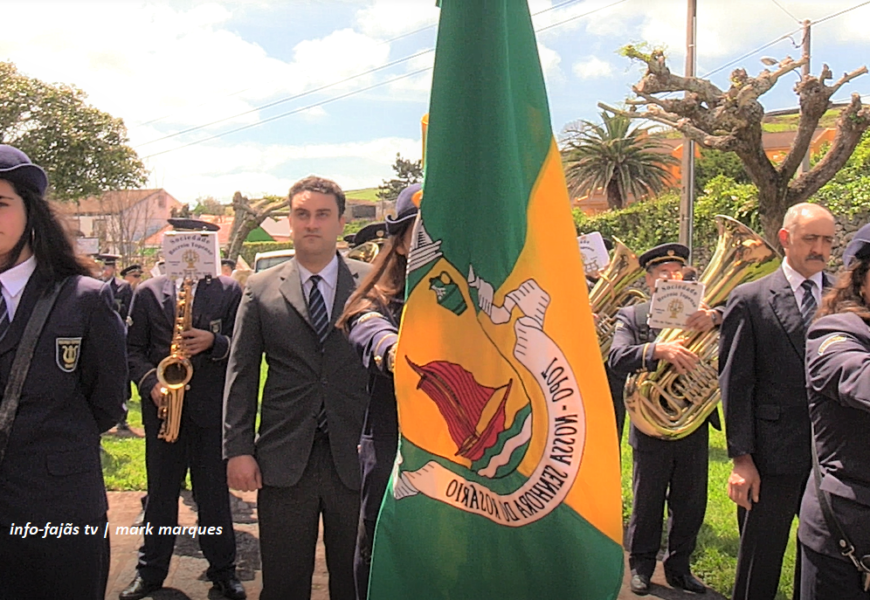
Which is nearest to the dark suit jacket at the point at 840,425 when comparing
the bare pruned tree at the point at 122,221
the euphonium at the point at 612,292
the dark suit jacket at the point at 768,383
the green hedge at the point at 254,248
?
the dark suit jacket at the point at 768,383

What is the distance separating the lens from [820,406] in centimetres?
282

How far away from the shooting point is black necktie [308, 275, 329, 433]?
3.40 meters

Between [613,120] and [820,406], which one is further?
[613,120]

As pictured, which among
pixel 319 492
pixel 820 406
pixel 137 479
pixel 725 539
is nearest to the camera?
pixel 820 406

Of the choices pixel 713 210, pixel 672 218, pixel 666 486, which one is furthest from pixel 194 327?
pixel 672 218

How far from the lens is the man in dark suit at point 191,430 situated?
187 inches

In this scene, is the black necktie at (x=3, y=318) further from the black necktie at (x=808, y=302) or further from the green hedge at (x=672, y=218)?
the green hedge at (x=672, y=218)

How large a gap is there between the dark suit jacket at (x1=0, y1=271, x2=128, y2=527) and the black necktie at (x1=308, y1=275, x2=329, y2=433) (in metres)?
0.87

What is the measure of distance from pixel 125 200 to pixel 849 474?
34.8 metres

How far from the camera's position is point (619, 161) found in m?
34.3

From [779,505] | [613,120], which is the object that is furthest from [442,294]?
[613,120]

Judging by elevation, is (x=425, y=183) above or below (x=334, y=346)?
above

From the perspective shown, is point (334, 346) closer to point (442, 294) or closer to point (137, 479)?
point (442, 294)

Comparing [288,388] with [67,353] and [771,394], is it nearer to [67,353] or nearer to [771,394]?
[67,353]
